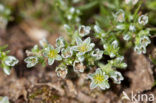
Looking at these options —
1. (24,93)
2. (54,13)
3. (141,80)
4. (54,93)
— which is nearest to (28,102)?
(24,93)

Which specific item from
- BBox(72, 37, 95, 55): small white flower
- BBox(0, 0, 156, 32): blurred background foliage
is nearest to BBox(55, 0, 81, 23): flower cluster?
BBox(0, 0, 156, 32): blurred background foliage

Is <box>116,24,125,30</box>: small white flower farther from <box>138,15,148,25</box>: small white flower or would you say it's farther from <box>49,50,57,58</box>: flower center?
<box>49,50,57,58</box>: flower center

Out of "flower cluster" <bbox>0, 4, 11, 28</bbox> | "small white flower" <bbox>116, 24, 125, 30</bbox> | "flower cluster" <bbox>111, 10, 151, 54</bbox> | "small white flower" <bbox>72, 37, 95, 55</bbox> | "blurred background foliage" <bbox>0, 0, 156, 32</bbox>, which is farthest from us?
"flower cluster" <bbox>0, 4, 11, 28</bbox>

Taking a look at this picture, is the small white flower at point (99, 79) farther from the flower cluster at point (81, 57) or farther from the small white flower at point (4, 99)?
the small white flower at point (4, 99)

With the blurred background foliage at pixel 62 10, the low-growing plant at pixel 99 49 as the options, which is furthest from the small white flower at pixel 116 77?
the blurred background foliage at pixel 62 10

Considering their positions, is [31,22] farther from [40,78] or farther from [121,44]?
[121,44]
